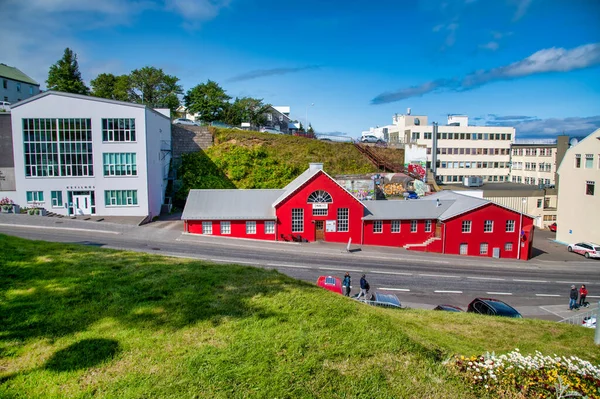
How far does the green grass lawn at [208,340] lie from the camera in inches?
282

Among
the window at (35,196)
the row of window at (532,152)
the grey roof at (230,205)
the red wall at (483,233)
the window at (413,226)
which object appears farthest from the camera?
the row of window at (532,152)

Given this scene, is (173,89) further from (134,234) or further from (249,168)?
(134,234)

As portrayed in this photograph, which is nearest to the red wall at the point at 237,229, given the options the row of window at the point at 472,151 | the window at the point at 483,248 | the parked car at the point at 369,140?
the window at the point at 483,248

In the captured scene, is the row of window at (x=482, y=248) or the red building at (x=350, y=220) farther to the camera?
the row of window at (x=482, y=248)

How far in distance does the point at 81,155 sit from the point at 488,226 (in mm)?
42746

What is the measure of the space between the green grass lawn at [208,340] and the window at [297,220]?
25430 millimetres

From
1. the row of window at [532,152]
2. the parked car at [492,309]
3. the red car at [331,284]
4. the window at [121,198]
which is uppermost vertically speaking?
the row of window at [532,152]

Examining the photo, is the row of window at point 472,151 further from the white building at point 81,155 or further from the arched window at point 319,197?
the white building at point 81,155

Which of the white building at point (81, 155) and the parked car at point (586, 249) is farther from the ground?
the white building at point (81, 155)

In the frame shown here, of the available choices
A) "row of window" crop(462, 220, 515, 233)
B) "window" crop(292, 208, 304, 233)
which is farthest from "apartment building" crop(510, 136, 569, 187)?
"window" crop(292, 208, 304, 233)

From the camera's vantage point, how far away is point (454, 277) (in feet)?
101

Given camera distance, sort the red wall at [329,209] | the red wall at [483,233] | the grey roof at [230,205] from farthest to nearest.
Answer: the red wall at [483,233] < the red wall at [329,209] < the grey roof at [230,205]

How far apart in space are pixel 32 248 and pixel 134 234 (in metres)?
21.1

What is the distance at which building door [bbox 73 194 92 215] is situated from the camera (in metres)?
41.7
